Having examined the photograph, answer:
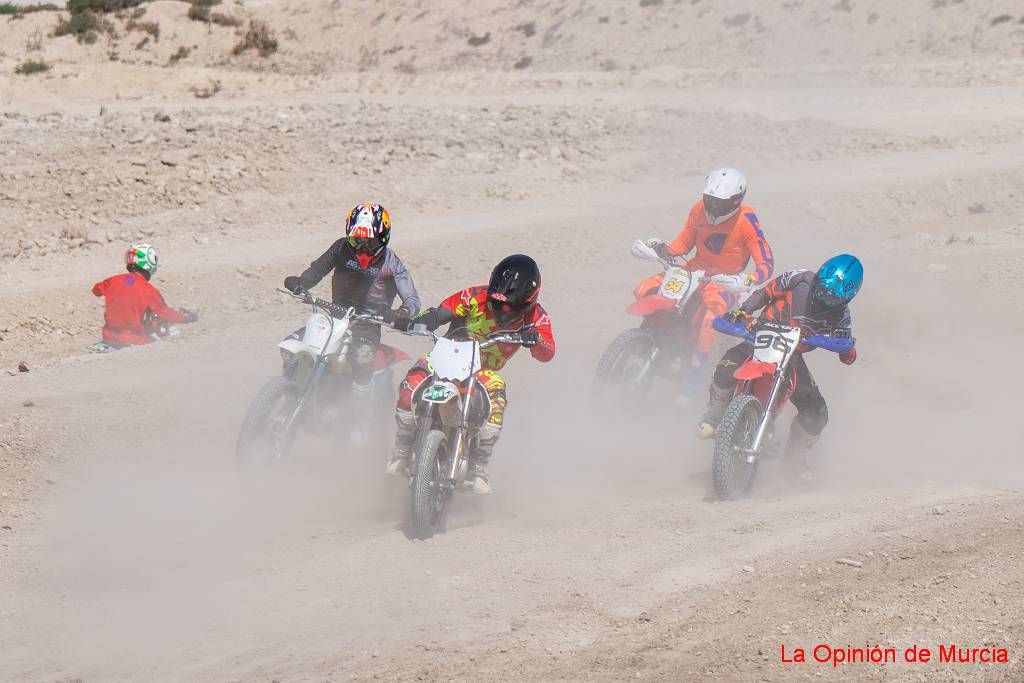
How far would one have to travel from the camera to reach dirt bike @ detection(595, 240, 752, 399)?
1169 cm

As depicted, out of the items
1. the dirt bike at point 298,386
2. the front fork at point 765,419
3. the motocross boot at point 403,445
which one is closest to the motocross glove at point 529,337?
the motocross boot at point 403,445

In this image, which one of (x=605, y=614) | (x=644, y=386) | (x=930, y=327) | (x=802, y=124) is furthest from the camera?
(x=802, y=124)

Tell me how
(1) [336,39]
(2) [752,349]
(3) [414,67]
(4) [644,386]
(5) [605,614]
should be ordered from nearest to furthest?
1. (5) [605,614]
2. (2) [752,349]
3. (4) [644,386]
4. (3) [414,67]
5. (1) [336,39]

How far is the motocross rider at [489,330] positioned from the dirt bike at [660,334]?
7.48 feet

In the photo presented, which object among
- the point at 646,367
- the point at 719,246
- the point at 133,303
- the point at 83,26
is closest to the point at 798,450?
the point at 646,367

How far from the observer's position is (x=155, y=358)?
1298 cm

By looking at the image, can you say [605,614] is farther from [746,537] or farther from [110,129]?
[110,129]

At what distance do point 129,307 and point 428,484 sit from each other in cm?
621

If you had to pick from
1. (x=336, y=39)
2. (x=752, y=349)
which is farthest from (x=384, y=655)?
(x=336, y=39)

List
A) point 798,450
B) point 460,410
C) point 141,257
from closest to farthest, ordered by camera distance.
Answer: point 460,410 → point 798,450 → point 141,257

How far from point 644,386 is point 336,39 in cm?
3407

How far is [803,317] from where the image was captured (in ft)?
34.4

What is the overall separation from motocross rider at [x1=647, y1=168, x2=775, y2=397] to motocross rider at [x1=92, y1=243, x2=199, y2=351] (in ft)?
16.9

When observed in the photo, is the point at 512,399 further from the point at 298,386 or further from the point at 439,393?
the point at 439,393
